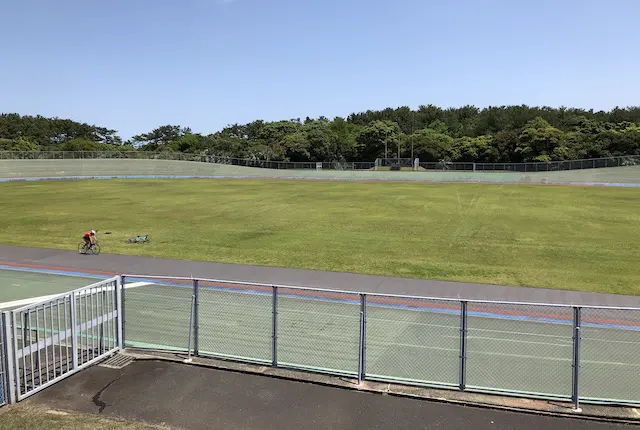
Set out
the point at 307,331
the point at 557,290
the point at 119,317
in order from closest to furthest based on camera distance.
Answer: the point at 119,317
the point at 307,331
the point at 557,290

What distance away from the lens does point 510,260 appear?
64.3 ft

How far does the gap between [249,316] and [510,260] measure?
12.3 m

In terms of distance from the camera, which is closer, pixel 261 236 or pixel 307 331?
pixel 307 331

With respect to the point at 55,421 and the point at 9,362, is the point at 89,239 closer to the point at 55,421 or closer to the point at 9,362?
the point at 9,362

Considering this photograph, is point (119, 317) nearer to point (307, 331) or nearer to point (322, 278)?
point (307, 331)

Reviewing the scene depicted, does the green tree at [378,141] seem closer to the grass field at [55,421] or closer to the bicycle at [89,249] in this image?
the bicycle at [89,249]

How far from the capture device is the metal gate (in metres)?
7.86

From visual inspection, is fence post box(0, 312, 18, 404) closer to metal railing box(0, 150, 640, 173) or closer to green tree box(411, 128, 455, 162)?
metal railing box(0, 150, 640, 173)

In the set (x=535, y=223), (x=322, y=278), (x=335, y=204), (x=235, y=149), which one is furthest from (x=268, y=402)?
(x=235, y=149)

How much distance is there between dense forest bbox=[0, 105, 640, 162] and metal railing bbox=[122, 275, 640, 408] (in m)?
85.9

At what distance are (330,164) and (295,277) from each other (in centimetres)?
7307

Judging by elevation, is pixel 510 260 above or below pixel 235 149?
below

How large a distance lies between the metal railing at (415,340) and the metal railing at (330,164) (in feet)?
215

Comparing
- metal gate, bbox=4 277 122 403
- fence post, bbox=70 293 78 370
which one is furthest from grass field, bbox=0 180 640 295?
fence post, bbox=70 293 78 370
